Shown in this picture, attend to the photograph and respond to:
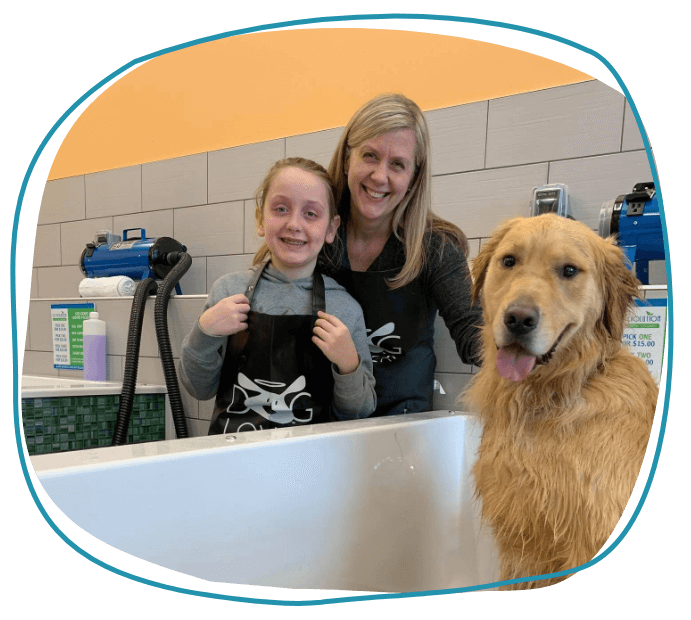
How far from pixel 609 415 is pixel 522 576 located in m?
0.21

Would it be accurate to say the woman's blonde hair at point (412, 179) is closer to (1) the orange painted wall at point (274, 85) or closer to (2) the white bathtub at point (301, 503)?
(1) the orange painted wall at point (274, 85)

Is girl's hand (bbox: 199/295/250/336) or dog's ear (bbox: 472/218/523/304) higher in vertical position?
dog's ear (bbox: 472/218/523/304)

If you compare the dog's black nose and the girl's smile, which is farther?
the girl's smile

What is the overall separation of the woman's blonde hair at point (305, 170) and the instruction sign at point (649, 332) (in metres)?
0.38

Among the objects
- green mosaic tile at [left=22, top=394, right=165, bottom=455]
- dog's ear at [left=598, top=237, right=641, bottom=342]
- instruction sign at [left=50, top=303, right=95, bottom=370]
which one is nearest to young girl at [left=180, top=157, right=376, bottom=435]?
green mosaic tile at [left=22, top=394, right=165, bottom=455]

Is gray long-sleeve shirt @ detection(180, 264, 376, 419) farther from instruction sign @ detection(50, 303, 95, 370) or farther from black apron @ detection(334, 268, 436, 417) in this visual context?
instruction sign @ detection(50, 303, 95, 370)

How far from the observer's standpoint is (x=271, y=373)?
792 millimetres

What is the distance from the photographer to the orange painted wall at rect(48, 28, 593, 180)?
68 centimetres

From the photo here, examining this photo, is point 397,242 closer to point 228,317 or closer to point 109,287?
point 228,317

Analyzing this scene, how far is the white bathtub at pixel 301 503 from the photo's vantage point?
0.58 meters

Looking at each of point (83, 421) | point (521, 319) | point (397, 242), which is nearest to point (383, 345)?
point (397, 242)

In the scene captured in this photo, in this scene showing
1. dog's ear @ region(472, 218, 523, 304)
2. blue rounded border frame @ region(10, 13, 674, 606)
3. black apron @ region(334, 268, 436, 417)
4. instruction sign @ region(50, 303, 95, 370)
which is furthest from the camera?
instruction sign @ region(50, 303, 95, 370)

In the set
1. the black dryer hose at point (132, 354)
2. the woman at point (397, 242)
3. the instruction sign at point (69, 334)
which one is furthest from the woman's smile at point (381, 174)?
the instruction sign at point (69, 334)

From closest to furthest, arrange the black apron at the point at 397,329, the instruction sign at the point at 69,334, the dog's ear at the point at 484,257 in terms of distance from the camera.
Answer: the dog's ear at the point at 484,257 < the black apron at the point at 397,329 < the instruction sign at the point at 69,334
